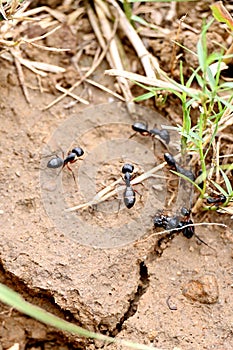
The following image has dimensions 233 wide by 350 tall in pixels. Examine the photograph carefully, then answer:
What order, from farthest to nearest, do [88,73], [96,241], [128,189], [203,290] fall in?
[88,73] < [128,189] < [96,241] < [203,290]

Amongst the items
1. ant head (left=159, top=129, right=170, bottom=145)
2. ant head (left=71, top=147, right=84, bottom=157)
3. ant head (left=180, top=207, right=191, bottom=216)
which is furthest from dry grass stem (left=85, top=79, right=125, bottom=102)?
ant head (left=180, top=207, right=191, bottom=216)

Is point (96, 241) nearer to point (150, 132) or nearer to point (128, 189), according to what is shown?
point (128, 189)

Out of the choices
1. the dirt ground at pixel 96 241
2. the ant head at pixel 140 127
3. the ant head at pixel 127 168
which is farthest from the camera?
the ant head at pixel 140 127

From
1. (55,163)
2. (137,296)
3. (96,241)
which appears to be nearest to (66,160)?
(55,163)

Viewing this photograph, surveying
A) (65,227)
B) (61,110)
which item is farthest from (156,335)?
(61,110)

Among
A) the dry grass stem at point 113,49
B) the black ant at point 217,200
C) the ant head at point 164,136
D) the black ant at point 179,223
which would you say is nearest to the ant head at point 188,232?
the black ant at point 179,223

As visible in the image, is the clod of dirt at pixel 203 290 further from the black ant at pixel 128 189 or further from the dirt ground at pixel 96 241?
the black ant at pixel 128 189
